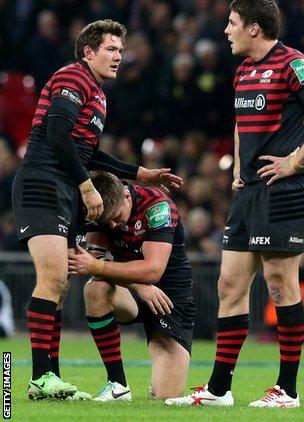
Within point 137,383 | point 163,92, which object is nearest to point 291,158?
point 137,383

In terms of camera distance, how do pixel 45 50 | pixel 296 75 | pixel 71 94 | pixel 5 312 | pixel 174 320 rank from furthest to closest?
pixel 45 50 → pixel 5 312 → pixel 174 320 → pixel 71 94 → pixel 296 75

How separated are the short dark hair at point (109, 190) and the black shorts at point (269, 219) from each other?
0.81 m

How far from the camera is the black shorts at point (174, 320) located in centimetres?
896

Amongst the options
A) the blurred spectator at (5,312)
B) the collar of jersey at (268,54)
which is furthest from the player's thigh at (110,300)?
the blurred spectator at (5,312)

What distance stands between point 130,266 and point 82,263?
0.34 m

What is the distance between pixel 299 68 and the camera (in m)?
7.97

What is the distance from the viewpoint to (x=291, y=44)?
1720cm

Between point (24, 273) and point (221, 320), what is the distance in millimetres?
8674

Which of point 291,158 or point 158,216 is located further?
point 158,216

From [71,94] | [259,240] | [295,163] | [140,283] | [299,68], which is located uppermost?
[299,68]

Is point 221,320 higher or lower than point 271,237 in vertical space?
lower

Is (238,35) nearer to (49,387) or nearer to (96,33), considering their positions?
(96,33)

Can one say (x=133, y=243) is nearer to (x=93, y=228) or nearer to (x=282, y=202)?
(x=93, y=228)

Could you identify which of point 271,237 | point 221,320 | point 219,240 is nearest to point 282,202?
point 271,237
